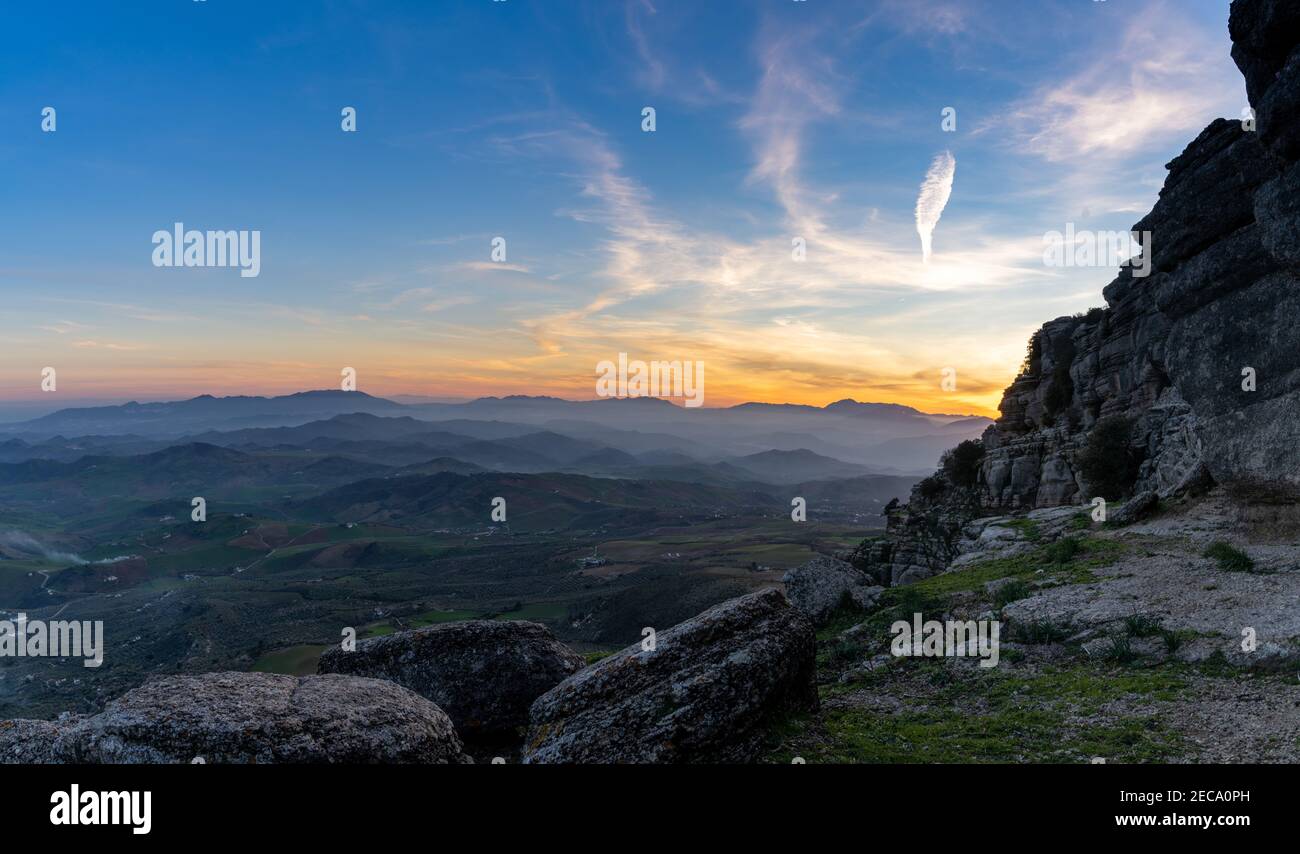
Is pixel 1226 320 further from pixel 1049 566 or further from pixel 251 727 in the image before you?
pixel 251 727

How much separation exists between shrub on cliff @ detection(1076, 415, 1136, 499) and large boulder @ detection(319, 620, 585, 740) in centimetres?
4198

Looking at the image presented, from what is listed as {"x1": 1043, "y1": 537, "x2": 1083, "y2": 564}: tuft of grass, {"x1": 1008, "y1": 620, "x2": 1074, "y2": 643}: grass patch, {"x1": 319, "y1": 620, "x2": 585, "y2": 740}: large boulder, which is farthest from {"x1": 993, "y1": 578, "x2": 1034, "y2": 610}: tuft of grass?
{"x1": 319, "y1": 620, "x2": 585, "y2": 740}: large boulder

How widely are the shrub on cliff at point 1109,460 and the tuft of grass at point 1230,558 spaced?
21171 millimetres

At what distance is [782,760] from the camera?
41.6 ft

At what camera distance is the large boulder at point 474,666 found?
17.7 m

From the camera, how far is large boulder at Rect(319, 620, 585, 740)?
58.1 ft

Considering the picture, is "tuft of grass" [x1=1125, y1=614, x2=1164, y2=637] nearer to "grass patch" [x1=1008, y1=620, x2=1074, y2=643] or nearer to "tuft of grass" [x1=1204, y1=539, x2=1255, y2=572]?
"grass patch" [x1=1008, y1=620, x2=1074, y2=643]

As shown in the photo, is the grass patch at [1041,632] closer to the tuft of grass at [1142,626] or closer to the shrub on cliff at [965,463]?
the tuft of grass at [1142,626]

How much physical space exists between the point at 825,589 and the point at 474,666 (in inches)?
734

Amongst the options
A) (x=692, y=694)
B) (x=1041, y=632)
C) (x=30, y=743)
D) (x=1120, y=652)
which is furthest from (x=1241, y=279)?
(x=30, y=743)

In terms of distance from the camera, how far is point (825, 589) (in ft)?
102
